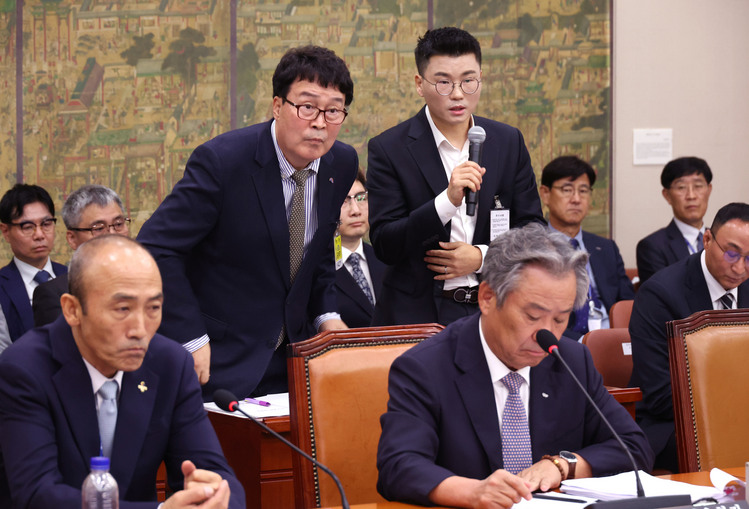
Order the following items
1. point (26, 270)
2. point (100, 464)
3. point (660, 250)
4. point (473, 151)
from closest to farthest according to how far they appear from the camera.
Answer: point (100, 464) → point (473, 151) → point (26, 270) → point (660, 250)

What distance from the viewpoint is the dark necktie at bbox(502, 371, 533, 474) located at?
7.08 feet

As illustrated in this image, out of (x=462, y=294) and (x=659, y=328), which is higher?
(x=462, y=294)

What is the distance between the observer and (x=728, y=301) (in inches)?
139

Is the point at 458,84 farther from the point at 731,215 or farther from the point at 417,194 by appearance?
the point at 731,215

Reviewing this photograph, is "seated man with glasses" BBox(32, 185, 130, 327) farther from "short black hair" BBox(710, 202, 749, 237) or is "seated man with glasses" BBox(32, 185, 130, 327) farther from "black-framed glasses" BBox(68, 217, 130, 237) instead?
"short black hair" BBox(710, 202, 749, 237)

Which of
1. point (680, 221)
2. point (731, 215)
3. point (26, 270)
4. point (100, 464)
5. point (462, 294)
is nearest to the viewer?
point (100, 464)

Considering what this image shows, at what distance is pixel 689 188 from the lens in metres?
5.55

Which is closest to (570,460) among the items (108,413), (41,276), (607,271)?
(108,413)

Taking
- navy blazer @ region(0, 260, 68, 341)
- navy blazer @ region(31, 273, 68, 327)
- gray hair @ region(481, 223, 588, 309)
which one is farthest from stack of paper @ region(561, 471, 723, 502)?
navy blazer @ region(0, 260, 68, 341)

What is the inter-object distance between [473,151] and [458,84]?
292 millimetres

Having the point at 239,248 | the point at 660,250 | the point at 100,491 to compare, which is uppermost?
the point at 239,248

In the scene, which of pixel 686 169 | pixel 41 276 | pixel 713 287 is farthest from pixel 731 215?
pixel 41 276

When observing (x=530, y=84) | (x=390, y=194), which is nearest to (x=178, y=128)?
(x=530, y=84)

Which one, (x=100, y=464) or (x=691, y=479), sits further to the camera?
(x=691, y=479)
